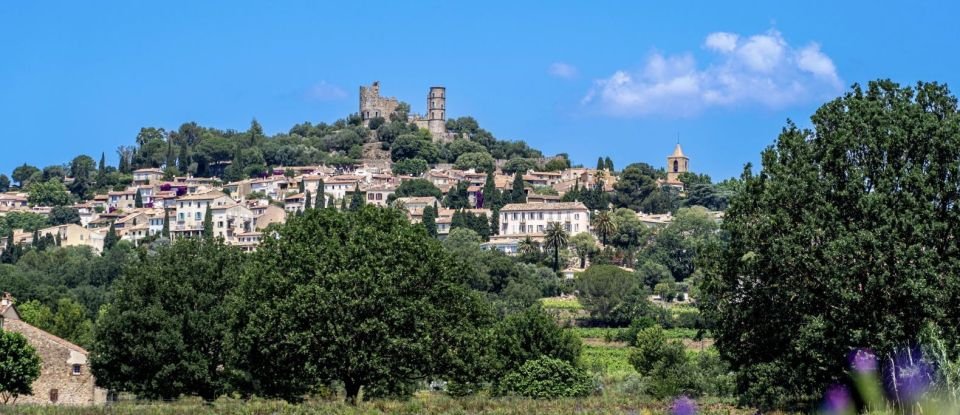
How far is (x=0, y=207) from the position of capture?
180 meters

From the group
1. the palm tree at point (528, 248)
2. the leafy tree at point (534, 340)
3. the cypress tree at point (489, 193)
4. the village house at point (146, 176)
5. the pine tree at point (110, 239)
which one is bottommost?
the leafy tree at point (534, 340)

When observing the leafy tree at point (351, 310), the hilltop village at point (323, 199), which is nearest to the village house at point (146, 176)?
the hilltop village at point (323, 199)

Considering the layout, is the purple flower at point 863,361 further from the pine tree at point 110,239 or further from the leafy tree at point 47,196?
the leafy tree at point 47,196

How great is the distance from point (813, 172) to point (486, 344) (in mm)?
14240

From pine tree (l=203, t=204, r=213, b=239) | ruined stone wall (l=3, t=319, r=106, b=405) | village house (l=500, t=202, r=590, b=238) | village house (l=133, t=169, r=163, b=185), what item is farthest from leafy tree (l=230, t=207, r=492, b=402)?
village house (l=133, t=169, r=163, b=185)

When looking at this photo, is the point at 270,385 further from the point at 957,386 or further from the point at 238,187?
the point at 238,187

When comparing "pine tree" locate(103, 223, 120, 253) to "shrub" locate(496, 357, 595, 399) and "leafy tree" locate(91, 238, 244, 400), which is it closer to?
"shrub" locate(496, 357, 595, 399)

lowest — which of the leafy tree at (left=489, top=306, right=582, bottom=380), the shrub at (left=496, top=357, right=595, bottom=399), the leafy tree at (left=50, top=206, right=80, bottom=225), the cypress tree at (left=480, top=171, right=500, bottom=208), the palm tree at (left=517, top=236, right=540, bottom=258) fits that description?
the shrub at (left=496, top=357, right=595, bottom=399)

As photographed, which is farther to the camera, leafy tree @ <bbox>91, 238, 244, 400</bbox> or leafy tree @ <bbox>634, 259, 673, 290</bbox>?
leafy tree @ <bbox>634, 259, 673, 290</bbox>

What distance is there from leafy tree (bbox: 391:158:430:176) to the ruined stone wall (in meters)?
139

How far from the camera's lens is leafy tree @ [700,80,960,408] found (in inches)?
993

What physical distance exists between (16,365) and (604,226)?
96905mm

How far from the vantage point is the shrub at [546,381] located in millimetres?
46656

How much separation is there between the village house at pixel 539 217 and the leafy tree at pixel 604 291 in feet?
137
